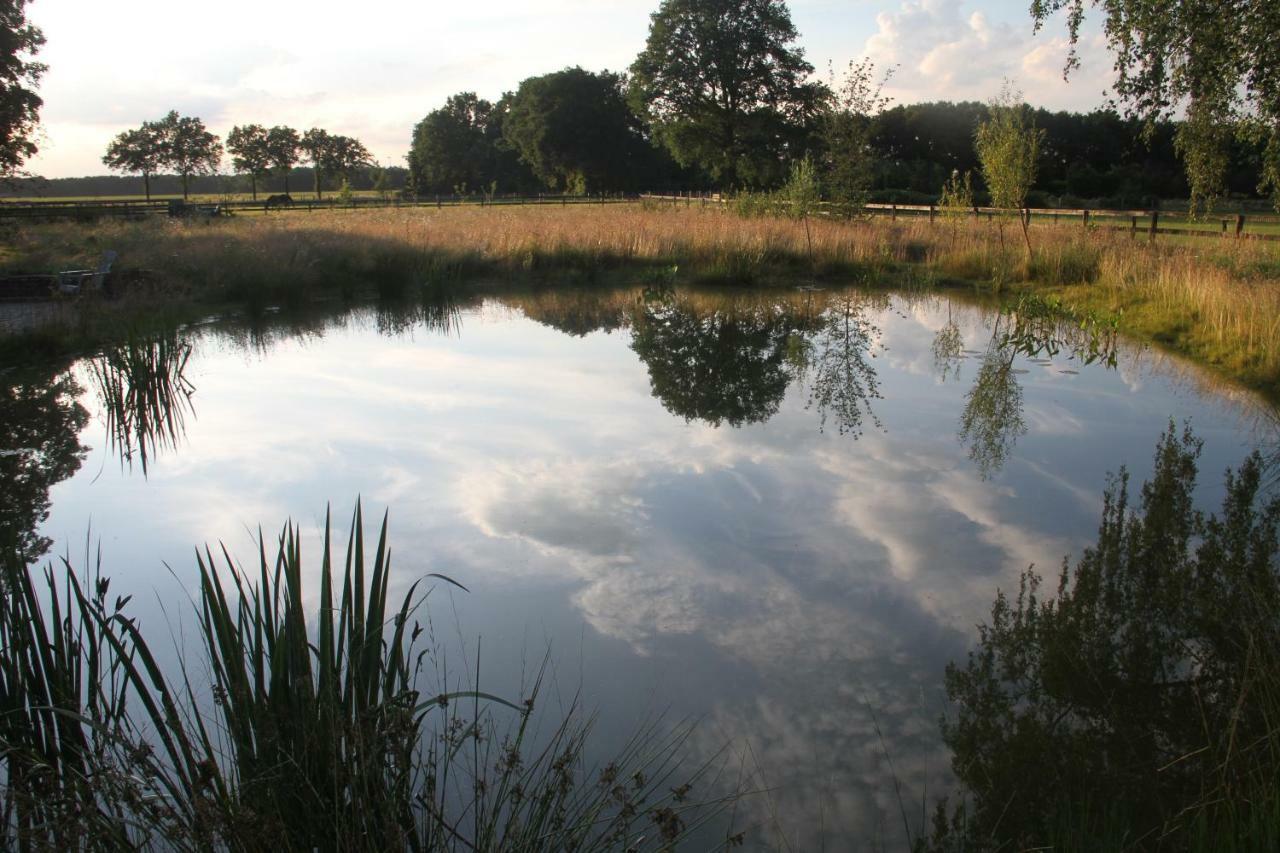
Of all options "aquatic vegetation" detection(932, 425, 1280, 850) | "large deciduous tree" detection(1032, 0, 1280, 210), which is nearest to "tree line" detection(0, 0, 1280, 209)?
"large deciduous tree" detection(1032, 0, 1280, 210)

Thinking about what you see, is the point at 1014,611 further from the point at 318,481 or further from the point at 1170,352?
the point at 1170,352

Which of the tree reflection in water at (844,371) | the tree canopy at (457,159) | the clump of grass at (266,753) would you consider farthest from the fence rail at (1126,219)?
the tree canopy at (457,159)

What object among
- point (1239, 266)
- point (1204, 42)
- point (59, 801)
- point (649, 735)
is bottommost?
point (649, 735)

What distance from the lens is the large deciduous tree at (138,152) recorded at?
55344mm

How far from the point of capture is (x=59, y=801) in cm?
191

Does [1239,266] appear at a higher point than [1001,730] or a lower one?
higher

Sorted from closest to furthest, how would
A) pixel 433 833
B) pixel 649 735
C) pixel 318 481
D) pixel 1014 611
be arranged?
pixel 433 833 < pixel 649 735 < pixel 1014 611 < pixel 318 481

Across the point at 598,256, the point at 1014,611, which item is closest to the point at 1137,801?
the point at 1014,611

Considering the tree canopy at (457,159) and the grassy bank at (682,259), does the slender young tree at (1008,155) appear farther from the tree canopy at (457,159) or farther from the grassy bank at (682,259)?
the tree canopy at (457,159)

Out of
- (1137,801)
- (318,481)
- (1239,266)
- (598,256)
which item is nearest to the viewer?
(1137,801)

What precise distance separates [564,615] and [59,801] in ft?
7.37

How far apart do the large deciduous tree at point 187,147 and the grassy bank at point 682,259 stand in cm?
4167

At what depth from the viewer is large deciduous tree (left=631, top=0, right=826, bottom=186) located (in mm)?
35250

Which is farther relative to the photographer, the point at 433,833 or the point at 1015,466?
the point at 1015,466
